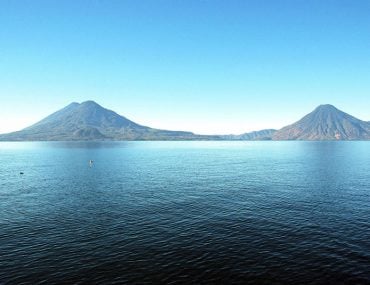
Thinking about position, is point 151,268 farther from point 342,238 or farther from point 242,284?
point 342,238

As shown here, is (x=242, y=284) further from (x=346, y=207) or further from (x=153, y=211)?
(x=346, y=207)

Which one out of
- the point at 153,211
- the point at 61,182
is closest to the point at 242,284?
the point at 153,211

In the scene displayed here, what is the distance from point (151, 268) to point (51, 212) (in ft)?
123

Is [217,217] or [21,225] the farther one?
[217,217]

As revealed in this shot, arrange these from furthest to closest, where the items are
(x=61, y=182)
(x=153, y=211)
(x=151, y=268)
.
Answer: (x=61, y=182) < (x=153, y=211) < (x=151, y=268)

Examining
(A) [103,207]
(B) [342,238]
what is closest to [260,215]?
(B) [342,238]

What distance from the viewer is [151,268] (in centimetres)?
4012

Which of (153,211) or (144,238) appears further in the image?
(153,211)

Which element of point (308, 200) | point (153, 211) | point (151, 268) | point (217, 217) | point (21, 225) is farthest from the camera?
point (308, 200)

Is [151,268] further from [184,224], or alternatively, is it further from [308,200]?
[308,200]

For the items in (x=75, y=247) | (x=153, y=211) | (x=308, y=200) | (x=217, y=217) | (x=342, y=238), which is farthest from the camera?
(x=308, y=200)

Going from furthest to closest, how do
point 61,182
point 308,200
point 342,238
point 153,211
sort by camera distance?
1. point 61,182
2. point 308,200
3. point 153,211
4. point 342,238

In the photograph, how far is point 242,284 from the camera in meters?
36.1

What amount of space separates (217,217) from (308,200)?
30.2 m
